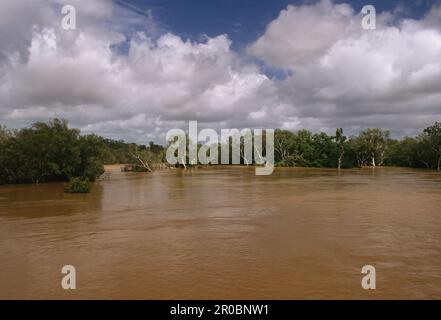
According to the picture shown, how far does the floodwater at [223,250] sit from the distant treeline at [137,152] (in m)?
13.3

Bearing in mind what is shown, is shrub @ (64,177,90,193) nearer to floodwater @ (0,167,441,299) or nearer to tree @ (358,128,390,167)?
floodwater @ (0,167,441,299)

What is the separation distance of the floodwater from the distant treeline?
13297 millimetres

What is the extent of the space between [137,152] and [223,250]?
41353mm

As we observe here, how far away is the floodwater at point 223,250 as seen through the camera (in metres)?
6.87

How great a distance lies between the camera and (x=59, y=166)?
30.4 m

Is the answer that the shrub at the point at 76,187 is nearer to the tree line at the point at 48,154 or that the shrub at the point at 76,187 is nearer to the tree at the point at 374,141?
the tree line at the point at 48,154

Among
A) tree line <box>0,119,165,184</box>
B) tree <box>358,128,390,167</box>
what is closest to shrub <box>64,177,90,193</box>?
tree line <box>0,119,165,184</box>

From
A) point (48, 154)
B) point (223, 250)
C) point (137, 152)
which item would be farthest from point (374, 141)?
point (223, 250)

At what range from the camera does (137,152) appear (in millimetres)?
49156

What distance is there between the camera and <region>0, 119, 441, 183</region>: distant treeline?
2927cm

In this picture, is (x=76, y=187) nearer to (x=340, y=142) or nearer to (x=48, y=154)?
(x=48, y=154)

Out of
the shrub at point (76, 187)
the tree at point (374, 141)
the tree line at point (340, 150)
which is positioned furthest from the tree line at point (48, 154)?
the tree at point (374, 141)
